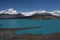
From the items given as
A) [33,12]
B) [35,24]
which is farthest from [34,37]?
[33,12]

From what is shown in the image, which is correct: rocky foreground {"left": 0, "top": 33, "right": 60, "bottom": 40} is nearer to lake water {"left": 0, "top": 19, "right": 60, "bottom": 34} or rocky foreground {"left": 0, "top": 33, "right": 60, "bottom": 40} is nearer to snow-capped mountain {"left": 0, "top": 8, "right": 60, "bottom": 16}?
lake water {"left": 0, "top": 19, "right": 60, "bottom": 34}

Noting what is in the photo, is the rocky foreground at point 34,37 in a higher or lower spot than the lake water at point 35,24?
lower

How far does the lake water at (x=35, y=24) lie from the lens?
1561mm

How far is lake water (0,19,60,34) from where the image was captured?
1561 millimetres

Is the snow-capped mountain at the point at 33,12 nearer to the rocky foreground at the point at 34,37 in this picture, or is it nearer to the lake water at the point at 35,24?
the lake water at the point at 35,24

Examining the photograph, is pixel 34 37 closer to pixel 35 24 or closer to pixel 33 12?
pixel 35 24

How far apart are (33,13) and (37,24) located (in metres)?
0.18

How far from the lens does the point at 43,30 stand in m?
1.57

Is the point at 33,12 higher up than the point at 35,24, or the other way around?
the point at 33,12

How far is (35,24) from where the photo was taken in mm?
1573

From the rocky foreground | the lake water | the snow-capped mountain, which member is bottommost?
the rocky foreground

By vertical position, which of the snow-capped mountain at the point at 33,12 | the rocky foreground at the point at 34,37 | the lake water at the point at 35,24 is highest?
the snow-capped mountain at the point at 33,12

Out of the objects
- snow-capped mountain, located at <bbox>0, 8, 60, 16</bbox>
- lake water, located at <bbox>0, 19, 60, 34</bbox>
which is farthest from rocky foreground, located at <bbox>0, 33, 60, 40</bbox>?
snow-capped mountain, located at <bbox>0, 8, 60, 16</bbox>

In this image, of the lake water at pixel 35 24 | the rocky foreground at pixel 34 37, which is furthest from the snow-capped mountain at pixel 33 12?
the rocky foreground at pixel 34 37
